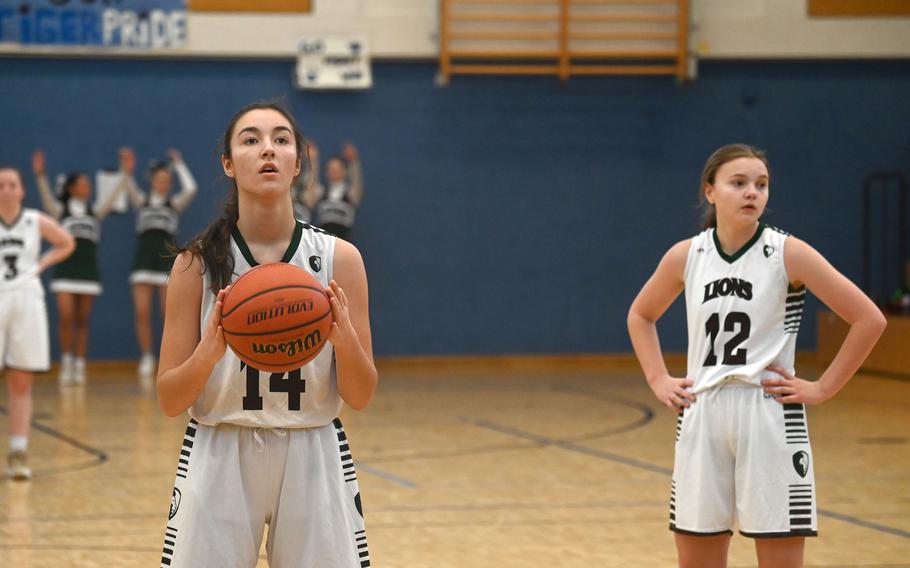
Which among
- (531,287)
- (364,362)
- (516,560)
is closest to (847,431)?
(516,560)

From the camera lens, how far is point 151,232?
11.6m

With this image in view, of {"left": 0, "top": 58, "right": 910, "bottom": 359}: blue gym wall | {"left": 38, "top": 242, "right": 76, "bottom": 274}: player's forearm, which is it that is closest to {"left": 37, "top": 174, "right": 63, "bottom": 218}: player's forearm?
{"left": 0, "top": 58, "right": 910, "bottom": 359}: blue gym wall

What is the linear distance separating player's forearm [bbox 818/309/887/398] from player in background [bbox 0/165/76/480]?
14.6ft

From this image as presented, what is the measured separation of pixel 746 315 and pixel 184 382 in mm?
1603

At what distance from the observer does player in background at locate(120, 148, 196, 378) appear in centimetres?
1148

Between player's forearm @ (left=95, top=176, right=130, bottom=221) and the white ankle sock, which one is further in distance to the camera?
player's forearm @ (left=95, top=176, right=130, bottom=221)

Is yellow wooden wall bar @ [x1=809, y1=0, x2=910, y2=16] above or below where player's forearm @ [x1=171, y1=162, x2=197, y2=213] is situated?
above

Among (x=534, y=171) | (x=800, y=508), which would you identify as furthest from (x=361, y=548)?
(x=534, y=171)

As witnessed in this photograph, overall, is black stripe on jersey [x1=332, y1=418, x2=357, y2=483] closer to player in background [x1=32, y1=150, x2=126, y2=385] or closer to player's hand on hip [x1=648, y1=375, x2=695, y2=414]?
player's hand on hip [x1=648, y1=375, x2=695, y2=414]

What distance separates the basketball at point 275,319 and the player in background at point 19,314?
429 centimetres

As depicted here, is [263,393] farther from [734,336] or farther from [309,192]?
[309,192]

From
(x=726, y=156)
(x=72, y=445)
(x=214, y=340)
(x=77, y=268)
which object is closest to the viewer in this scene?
(x=214, y=340)

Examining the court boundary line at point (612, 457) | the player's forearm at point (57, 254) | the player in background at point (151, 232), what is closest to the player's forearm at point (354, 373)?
the court boundary line at point (612, 457)

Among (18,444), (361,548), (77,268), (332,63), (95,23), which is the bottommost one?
(18,444)
